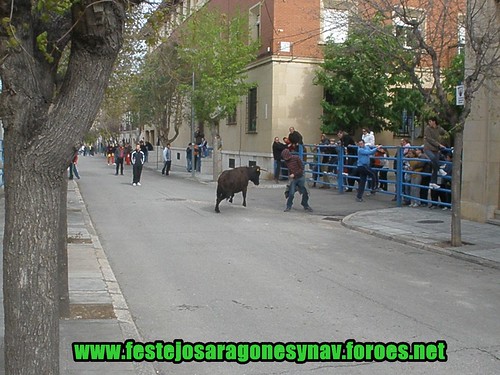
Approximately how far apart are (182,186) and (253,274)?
17.0m

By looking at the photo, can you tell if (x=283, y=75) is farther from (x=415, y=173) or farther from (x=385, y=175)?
(x=415, y=173)

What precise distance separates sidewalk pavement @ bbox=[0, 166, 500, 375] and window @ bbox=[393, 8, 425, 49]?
12.7 ft

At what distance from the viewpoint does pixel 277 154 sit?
26.4 metres

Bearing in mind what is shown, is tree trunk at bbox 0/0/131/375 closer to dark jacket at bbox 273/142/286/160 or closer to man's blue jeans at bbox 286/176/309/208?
man's blue jeans at bbox 286/176/309/208

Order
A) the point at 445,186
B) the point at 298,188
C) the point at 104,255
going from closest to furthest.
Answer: the point at 104,255 < the point at 445,186 < the point at 298,188

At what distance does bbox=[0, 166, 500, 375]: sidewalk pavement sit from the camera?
6125 mm

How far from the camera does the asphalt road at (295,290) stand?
629cm

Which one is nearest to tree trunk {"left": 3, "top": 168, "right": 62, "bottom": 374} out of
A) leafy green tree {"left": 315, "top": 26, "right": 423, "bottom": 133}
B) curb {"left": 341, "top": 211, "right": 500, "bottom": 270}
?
curb {"left": 341, "top": 211, "right": 500, "bottom": 270}

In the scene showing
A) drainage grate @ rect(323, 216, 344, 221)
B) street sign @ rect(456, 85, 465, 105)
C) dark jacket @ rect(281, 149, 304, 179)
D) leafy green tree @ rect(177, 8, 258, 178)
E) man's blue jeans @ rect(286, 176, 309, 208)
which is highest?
leafy green tree @ rect(177, 8, 258, 178)

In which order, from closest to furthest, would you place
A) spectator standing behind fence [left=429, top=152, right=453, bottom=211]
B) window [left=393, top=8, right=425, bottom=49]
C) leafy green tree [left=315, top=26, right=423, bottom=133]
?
1. window [left=393, top=8, right=425, bottom=49]
2. spectator standing behind fence [left=429, top=152, right=453, bottom=211]
3. leafy green tree [left=315, top=26, right=423, bottom=133]

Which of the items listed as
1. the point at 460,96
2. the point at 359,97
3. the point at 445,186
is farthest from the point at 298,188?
the point at 359,97

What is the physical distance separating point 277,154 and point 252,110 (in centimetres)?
529

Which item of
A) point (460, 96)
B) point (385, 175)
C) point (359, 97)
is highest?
point (359, 97)

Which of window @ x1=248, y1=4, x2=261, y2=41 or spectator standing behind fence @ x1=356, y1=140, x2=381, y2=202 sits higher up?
window @ x1=248, y1=4, x2=261, y2=41
